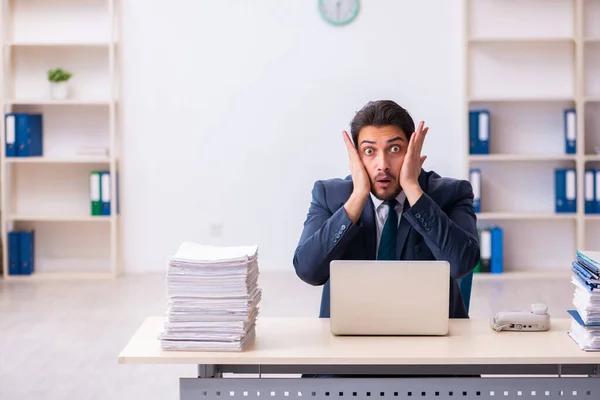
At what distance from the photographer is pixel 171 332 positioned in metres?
2.24

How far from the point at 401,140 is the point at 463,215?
0.31 metres

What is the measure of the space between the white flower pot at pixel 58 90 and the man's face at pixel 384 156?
420 cm

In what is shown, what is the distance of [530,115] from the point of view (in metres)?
6.66

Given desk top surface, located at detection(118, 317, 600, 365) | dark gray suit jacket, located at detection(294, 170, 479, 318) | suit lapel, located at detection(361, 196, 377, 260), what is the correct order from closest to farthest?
desk top surface, located at detection(118, 317, 600, 365) < dark gray suit jacket, located at detection(294, 170, 479, 318) < suit lapel, located at detection(361, 196, 377, 260)

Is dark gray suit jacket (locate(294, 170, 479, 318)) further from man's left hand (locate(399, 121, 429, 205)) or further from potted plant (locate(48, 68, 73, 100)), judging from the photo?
potted plant (locate(48, 68, 73, 100))

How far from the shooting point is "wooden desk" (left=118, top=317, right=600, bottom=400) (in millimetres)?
2182

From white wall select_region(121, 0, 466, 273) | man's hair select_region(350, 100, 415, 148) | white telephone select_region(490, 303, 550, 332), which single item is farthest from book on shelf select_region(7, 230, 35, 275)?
white telephone select_region(490, 303, 550, 332)

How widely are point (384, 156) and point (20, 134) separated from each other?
440cm

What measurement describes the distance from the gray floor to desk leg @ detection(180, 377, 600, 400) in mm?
1595

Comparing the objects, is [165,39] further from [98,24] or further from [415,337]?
[415,337]

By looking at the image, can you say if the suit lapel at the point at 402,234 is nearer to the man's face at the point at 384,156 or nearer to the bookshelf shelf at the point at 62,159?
the man's face at the point at 384,156

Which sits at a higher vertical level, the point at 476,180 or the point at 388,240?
the point at 476,180

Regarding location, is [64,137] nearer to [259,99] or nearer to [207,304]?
[259,99]

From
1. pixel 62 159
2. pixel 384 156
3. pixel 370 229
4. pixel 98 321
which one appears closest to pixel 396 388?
pixel 370 229
